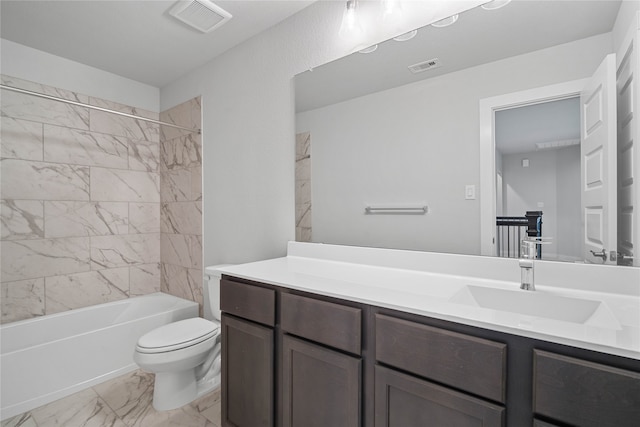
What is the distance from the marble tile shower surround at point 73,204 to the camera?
2.26 meters

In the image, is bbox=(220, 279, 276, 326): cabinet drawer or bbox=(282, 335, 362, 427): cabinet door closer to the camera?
bbox=(282, 335, 362, 427): cabinet door

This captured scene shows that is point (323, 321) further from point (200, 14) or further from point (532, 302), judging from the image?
point (200, 14)

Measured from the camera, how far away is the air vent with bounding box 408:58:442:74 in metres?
1.42

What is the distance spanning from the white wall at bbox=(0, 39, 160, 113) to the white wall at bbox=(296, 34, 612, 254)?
211cm

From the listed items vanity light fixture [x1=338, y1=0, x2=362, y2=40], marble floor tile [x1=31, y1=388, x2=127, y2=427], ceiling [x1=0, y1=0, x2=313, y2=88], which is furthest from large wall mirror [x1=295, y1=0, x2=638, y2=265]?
marble floor tile [x1=31, y1=388, x2=127, y2=427]

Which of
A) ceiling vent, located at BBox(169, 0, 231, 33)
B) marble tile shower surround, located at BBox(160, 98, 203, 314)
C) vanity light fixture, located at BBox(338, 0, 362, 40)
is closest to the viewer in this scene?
vanity light fixture, located at BBox(338, 0, 362, 40)

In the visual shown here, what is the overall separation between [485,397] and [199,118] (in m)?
2.70

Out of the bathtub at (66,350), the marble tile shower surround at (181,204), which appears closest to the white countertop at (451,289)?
the marble tile shower surround at (181,204)

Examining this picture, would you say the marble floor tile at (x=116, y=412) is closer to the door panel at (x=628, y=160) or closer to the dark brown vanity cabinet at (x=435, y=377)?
the dark brown vanity cabinet at (x=435, y=377)

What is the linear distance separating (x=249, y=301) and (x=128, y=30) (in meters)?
2.06

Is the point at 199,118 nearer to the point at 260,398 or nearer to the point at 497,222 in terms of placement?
the point at 260,398

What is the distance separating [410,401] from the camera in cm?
92

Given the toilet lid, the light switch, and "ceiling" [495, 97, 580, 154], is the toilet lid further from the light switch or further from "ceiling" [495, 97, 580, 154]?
"ceiling" [495, 97, 580, 154]

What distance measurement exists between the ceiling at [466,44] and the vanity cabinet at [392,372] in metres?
1.10
